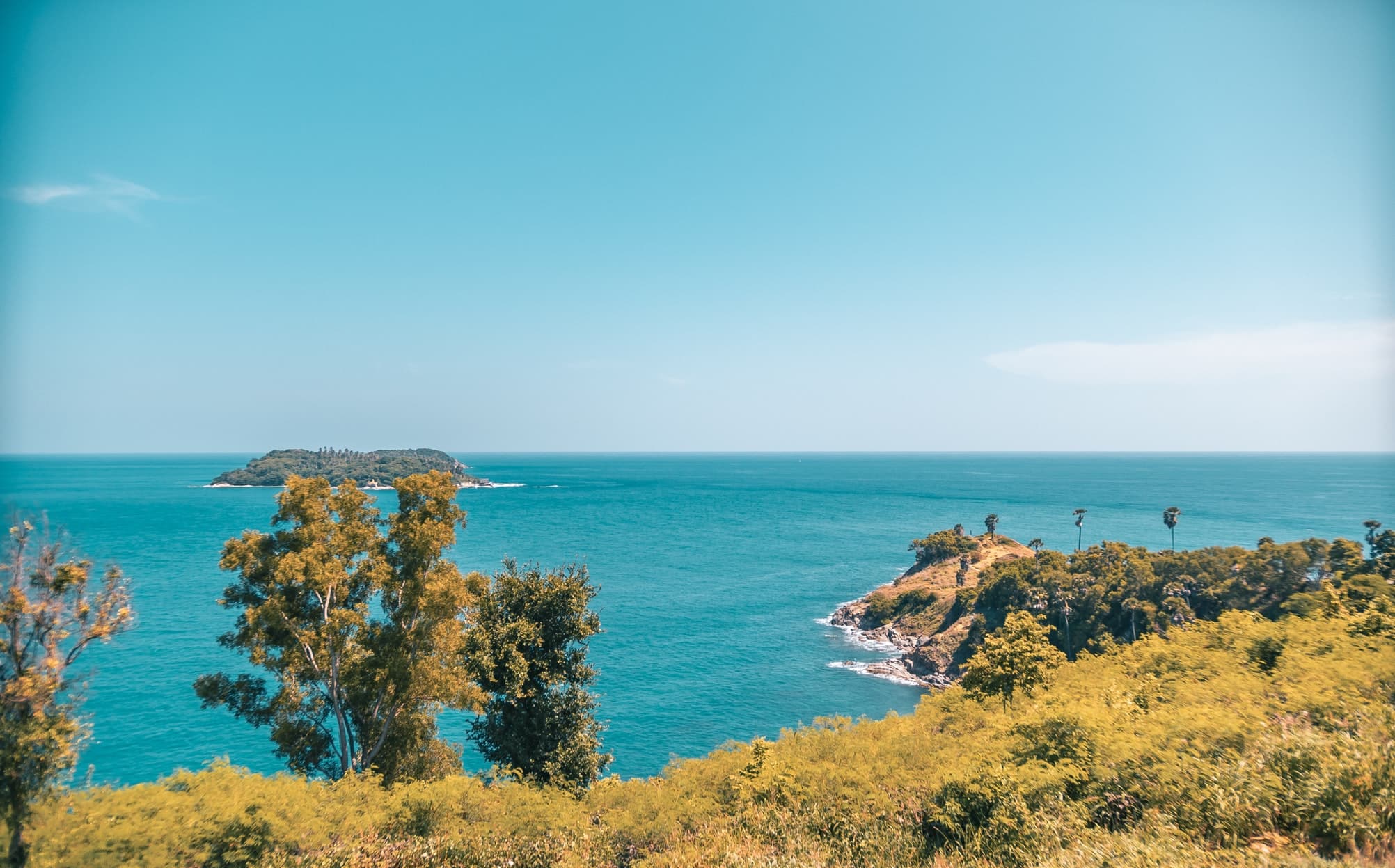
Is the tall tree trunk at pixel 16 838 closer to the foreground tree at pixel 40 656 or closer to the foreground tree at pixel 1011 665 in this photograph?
the foreground tree at pixel 40 656

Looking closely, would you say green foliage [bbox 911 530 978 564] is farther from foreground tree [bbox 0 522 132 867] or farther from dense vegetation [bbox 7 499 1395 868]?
foreground tree [bbox 0 522 132 867]

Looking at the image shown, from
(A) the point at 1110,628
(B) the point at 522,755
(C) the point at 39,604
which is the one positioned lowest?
(A) the point at 1110,628

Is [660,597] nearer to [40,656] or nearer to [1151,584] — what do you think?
[1151,584]

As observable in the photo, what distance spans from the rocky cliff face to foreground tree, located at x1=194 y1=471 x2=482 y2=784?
57114 millimetres

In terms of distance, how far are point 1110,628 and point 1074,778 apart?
2532 inches

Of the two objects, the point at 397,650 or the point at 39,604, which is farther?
the point at 397,650

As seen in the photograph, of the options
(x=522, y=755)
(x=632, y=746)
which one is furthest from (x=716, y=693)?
(x=522, y=755)

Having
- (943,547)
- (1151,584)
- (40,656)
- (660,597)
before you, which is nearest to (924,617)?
(1151,584)

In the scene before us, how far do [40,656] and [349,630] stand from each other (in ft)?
26.4

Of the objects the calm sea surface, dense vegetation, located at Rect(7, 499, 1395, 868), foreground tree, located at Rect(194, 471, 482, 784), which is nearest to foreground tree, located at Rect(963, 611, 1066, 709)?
dense vegetation, located at Rect(7, 499, 1395, 868)

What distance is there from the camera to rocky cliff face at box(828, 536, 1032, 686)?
68875mm

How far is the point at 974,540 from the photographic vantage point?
A: 109 m

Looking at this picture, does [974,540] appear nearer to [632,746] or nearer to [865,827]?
[632,746]

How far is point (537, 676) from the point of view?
1056 inches
